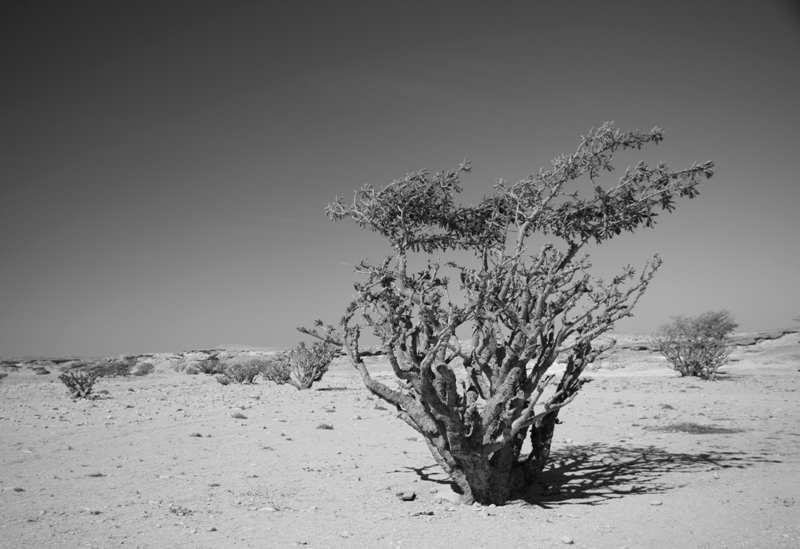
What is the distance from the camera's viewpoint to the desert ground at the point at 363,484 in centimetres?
581

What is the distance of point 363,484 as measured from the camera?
8445 millimetres

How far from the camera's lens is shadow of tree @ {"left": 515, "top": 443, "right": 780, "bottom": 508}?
292 inches

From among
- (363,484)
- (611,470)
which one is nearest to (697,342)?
(611,470)

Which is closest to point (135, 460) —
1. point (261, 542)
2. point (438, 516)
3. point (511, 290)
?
point (261, 542)

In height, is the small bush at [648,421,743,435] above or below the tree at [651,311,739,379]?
below

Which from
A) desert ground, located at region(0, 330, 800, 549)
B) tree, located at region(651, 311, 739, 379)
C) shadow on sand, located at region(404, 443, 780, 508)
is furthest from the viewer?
tree, located at region(651, 311, 739, 379)

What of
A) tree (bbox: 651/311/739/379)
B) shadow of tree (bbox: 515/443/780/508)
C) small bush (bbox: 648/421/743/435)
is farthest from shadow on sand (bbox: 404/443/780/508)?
tree (bbox: 651/311/739/379)

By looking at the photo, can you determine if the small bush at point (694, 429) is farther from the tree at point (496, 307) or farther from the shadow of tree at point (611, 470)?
the tree at point (496, 307)

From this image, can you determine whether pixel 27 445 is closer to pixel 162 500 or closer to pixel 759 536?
pixel 162 500

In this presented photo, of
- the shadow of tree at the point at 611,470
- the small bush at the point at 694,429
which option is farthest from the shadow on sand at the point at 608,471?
the small bush at the point at 694,429

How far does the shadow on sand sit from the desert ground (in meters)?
0.04

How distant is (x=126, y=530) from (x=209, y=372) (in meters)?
39.4

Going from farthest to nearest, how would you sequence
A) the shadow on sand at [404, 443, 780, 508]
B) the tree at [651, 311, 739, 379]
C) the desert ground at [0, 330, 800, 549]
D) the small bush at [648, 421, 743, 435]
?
the tree at [651, 311, 739, 379]
the small bush at [648, 421, 743, 435]
the shadow on sand at [404, 443, 780, 508]
the desert ground at [0, 330, 800, 549]

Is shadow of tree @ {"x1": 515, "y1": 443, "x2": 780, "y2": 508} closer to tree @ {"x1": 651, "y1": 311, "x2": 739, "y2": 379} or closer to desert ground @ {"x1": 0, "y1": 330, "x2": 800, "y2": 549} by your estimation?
desert ground @ {"x1": 0, "y1": 330, "x2": 800, "y2": 549}
